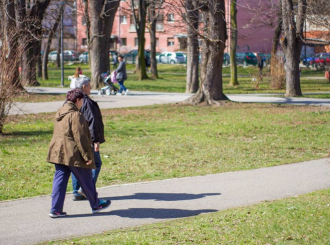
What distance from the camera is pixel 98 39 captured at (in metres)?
27.8

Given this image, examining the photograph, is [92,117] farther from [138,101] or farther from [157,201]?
[138,101]

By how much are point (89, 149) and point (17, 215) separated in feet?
3.98

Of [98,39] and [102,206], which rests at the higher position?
[98,39]

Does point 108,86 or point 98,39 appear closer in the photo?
point 108,86

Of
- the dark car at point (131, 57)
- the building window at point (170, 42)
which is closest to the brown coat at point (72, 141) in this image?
the dark car at point (131, 57)

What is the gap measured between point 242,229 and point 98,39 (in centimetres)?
2263

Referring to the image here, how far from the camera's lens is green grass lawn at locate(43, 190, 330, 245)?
5801mm

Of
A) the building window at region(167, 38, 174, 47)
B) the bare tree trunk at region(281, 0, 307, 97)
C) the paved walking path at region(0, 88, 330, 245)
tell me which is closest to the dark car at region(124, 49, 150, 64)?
the building window at region(167, 38, 174, 47)

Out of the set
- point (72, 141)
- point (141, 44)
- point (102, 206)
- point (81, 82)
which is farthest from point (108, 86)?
point (72, 141)

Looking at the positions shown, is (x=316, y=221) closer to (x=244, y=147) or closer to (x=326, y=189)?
(x=326, y=189)

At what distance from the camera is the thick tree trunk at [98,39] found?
90.5ft

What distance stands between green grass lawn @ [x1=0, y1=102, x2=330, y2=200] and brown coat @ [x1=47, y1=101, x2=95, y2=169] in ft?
5.23

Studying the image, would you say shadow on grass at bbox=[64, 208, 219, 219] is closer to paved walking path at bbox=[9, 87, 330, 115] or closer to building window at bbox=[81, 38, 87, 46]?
paved walking path at bbox=[9, 87, 330, 115]

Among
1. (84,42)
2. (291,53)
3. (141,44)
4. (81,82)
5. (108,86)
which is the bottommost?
(108,86)
